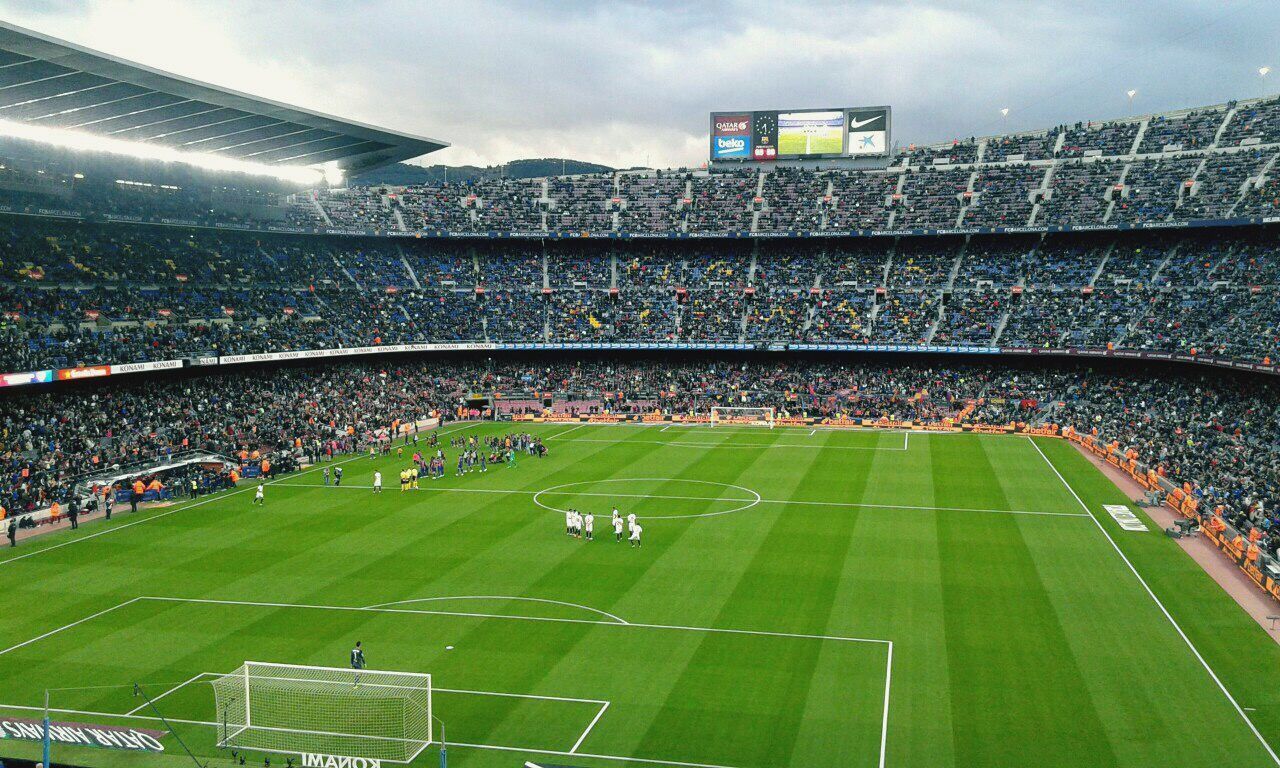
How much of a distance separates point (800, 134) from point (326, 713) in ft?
256

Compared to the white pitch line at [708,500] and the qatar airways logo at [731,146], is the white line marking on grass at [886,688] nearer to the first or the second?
the white pitch line at [708,500]

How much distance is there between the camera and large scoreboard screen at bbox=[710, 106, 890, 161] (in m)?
86.6

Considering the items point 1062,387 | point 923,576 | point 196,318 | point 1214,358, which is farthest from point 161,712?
point 1062,387

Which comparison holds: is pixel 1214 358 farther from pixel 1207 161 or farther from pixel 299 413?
pixel 299 413

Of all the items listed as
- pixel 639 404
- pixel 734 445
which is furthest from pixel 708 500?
pixel 639 404

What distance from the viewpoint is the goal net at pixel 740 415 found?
67750mm

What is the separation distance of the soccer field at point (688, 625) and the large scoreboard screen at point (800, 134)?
51831 millimetres

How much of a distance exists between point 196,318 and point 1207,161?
75.5 m

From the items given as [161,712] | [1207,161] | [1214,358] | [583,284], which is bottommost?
[161,712]

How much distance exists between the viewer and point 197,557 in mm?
32688

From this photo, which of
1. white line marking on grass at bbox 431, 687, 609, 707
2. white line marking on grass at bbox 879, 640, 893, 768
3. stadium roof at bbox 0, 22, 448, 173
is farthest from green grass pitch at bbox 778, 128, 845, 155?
white line marking on grass at bbox 431, 687, 609, 707

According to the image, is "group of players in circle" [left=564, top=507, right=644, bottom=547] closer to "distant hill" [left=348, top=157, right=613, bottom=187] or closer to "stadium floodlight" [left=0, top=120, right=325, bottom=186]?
"stadium floodlight" [left=0, top=120, right=325, bottom=186]

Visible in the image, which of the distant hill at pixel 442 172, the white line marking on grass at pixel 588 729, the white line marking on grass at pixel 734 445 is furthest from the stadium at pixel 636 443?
the distant hill at pixel 442 172

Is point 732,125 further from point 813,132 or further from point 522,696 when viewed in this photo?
point 522,696
